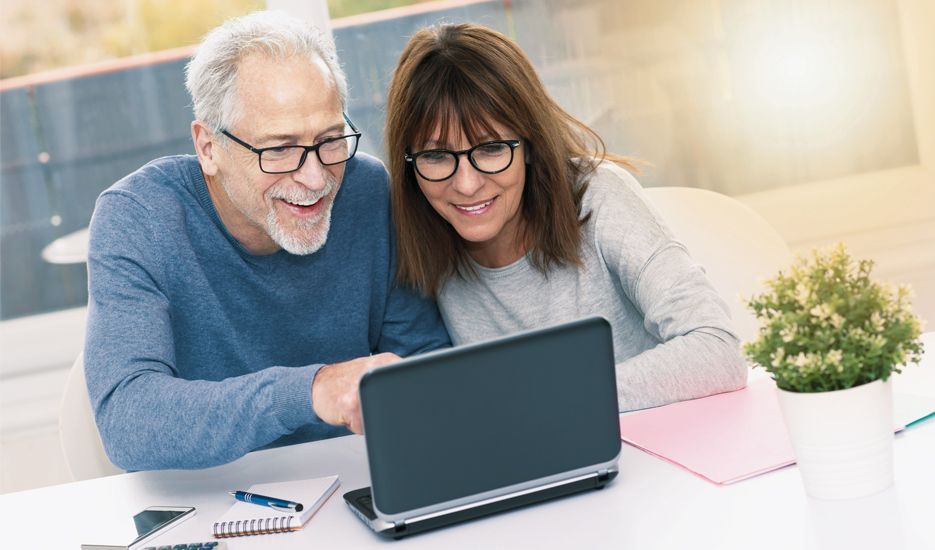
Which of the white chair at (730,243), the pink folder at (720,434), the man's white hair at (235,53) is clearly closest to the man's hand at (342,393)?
the pink folder at (720,434)

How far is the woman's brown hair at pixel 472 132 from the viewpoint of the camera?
173 cm

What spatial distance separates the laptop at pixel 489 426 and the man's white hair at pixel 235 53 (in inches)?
34.5

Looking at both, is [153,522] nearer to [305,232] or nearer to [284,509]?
[284,509]

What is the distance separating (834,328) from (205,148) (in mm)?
1274

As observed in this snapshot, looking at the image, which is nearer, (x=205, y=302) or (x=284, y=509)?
(x=284, y=509)

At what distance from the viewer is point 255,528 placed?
1286mm

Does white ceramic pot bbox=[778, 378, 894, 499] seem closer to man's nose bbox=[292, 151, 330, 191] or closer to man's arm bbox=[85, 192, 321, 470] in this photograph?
man's arm bbox=[85, 192, 321, 470]

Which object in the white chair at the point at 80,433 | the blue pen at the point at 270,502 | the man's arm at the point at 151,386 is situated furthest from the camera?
the white chair at the point at 80,433

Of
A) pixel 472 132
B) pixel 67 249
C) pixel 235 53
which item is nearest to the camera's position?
pixel 472 132

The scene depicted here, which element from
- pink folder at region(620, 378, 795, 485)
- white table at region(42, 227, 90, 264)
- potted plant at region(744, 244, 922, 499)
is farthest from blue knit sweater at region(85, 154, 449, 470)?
white table at region(42, 227, 90, 264)

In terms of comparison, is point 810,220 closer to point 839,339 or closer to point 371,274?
point 371,274

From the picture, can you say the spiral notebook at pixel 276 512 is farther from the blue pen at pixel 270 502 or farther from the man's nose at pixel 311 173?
the man's nose at pixel 311 173

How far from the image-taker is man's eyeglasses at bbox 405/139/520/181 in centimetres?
174

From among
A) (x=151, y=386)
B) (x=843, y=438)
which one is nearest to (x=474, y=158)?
(x=151, y=386)
